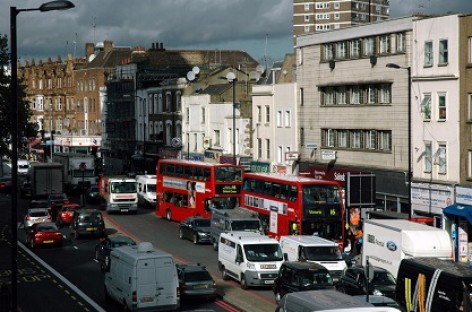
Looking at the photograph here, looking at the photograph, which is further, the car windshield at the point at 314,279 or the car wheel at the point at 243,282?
the car wheel at the point at 243,282

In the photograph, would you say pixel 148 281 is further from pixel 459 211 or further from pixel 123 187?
pixel 123 187

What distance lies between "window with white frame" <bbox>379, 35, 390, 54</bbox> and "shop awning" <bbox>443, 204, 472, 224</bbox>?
1340cm

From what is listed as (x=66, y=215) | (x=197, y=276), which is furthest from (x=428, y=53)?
(x=66, y=215)

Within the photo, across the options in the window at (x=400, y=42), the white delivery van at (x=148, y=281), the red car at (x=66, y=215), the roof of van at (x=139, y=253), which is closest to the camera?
the white delivery van at (x=148, y=281)

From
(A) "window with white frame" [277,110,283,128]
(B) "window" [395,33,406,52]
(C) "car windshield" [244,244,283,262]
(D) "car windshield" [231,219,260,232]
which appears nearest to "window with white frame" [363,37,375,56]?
(B) "window" [395,33,406,52]

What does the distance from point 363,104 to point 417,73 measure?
6765mm

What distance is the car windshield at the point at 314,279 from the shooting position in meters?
31.5

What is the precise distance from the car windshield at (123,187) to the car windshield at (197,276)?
33632mm

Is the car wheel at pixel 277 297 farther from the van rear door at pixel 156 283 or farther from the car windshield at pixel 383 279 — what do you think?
the van rear door at pixel 156 283

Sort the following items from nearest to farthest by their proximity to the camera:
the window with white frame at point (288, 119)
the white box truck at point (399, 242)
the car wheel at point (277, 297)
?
the car wheel at point (277, 297)
the white box truck at point (399, 242)
the window with white frame at point (288, 119)

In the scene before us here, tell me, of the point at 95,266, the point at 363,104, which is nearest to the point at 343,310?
the point at 95,266

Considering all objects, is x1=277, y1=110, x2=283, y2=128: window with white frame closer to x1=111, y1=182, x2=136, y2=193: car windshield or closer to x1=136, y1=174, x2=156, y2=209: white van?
x1=136, y1=174, x2=156, y2=209: white van

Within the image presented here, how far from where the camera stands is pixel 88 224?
175ft

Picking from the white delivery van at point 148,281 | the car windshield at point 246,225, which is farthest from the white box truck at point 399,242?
the car windshield at point 246,225
